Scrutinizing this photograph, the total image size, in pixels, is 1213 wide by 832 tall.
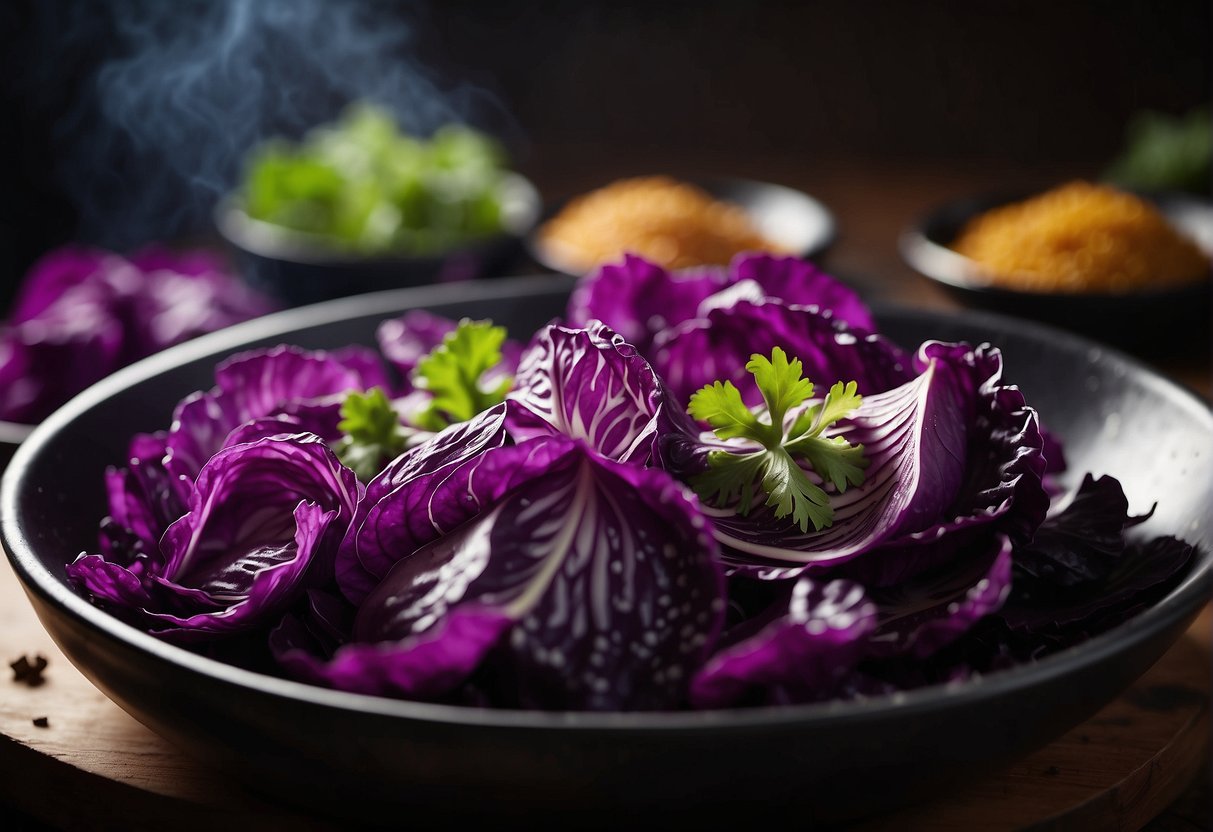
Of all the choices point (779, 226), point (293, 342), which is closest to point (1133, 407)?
point (293, 342)

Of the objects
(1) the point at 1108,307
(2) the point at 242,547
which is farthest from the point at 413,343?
(1) the point at 1108,307

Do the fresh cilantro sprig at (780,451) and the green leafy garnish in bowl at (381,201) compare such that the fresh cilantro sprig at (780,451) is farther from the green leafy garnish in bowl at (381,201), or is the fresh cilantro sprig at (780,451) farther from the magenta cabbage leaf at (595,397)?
the green leafy garnish in bowl at (381,201)

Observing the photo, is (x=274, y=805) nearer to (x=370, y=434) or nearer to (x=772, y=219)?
(x=370, y=434)

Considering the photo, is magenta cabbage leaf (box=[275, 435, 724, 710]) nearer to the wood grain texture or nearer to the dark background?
the wood grain texture

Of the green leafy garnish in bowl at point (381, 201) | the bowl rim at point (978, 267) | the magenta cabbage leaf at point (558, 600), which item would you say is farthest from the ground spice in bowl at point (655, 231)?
the magenta cabbage leaf at point (558, 600)

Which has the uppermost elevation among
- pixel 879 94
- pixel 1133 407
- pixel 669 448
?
pixel 669 448

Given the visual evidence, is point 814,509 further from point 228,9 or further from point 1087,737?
point 228,9
